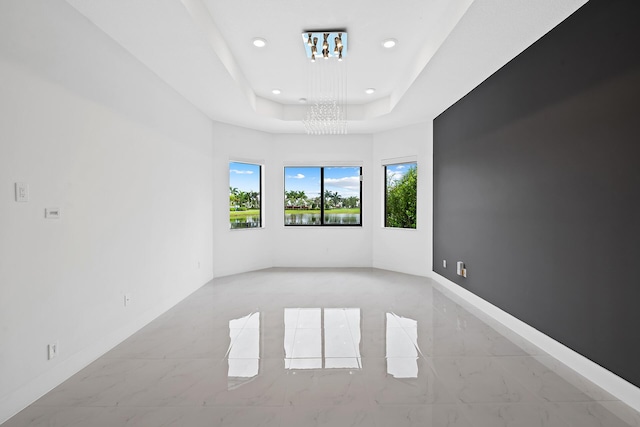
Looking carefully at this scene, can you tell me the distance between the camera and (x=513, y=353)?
284 centimetres

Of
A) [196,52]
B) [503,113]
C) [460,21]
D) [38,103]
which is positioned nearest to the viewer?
[38,103]

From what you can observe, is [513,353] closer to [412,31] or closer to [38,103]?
[412,31]

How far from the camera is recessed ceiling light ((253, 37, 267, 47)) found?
11.4 feet

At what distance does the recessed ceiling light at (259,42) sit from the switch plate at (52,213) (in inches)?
94.8

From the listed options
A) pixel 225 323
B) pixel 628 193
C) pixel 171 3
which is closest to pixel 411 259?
pixel 225 323

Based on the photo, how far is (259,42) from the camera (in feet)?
11.5

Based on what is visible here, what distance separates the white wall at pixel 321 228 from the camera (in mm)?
6656

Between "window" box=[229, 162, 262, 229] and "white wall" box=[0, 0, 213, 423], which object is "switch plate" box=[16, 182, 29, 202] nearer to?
"white wall" box=[0, 0, 213, 423]

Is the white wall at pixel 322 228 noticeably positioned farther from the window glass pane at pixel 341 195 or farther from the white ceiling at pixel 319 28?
the white ceiling at pixel 319 28

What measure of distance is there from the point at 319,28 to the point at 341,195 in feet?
12.6

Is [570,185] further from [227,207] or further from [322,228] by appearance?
[227,207]

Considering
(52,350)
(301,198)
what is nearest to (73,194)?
(52,350)

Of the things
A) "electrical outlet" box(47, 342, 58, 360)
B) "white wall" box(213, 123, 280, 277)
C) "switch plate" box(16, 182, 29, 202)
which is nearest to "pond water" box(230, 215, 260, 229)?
"white wall" box(213, 123, 280, 277)

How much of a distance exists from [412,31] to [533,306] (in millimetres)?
2853
